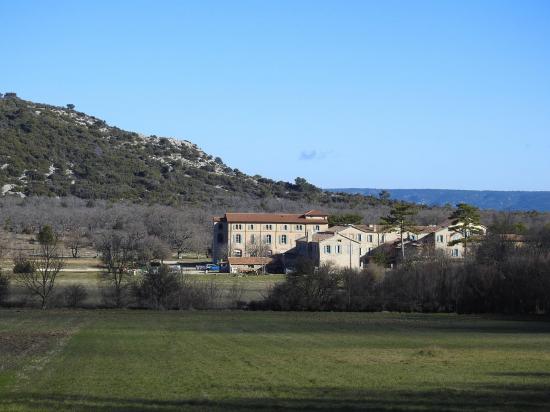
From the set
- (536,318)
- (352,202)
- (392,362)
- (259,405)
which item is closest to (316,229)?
(536,318)

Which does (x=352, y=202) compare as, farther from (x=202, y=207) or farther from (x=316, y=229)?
(x=316, y=229)

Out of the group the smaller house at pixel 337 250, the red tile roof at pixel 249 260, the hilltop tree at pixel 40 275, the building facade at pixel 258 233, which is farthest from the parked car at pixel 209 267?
the hilltop tree at pixel 40 275

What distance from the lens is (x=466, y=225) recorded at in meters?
97.9

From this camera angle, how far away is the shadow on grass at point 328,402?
1817 cm

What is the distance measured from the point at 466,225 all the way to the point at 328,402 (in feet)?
268

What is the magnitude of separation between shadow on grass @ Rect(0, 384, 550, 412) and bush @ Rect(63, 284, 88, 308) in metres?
46.5

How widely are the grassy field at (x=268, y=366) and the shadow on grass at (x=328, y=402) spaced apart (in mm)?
24

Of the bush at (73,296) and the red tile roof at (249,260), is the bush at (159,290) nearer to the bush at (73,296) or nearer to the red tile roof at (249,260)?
the bush at (73,296)

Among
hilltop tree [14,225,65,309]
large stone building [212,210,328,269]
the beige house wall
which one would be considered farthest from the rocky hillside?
hilltop tree [14,225,65,309]

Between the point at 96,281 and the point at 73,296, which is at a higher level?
the point at 96,281

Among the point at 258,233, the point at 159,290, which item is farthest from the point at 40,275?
the point at 258,233

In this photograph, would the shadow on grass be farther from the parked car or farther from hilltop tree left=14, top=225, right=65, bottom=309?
the parked car

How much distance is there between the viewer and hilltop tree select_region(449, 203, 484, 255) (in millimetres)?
97625

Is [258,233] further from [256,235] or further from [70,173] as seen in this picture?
[70,173]
